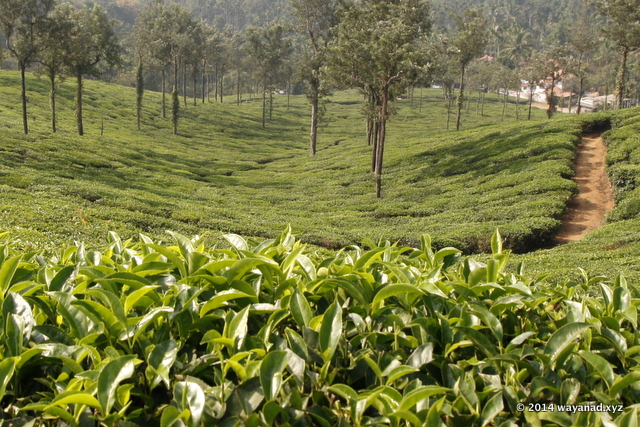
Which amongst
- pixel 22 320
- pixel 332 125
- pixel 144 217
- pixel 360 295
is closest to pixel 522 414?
pixel 360 295

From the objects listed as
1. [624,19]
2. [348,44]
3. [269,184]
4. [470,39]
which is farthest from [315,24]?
[624,19]

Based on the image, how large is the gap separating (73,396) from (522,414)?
1821 millimetres

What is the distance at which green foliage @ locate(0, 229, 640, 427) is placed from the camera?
1921mm

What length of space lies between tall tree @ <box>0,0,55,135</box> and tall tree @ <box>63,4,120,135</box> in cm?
275

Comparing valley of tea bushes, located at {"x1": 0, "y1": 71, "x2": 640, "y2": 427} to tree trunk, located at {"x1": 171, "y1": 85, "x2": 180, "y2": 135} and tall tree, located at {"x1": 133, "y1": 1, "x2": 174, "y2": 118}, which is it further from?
tall tree, located at {"x1": 133, "y1": 1, "x2": 174, "y2": 118}

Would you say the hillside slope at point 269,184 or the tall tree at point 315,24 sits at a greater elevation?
the tall tree at point 315,24

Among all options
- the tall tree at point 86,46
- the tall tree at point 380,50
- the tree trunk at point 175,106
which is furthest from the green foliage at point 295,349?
the tree trunk at point 175,106

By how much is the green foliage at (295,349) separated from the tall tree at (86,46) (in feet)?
146

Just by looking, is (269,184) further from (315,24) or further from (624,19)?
(624,19)

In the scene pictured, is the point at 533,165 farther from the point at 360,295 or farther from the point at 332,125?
the point at 332,125

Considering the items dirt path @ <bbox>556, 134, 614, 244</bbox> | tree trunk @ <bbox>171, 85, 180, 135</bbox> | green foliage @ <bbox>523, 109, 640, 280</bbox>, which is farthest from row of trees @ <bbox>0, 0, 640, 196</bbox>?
green foliage @ <bbox>523, 109, 640, 280</bbox>

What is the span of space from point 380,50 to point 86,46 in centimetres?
2820

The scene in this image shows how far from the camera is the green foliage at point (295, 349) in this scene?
192 cm

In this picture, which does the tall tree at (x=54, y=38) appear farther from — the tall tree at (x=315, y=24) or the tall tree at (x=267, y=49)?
the tall tree at (x=267, y=49)
